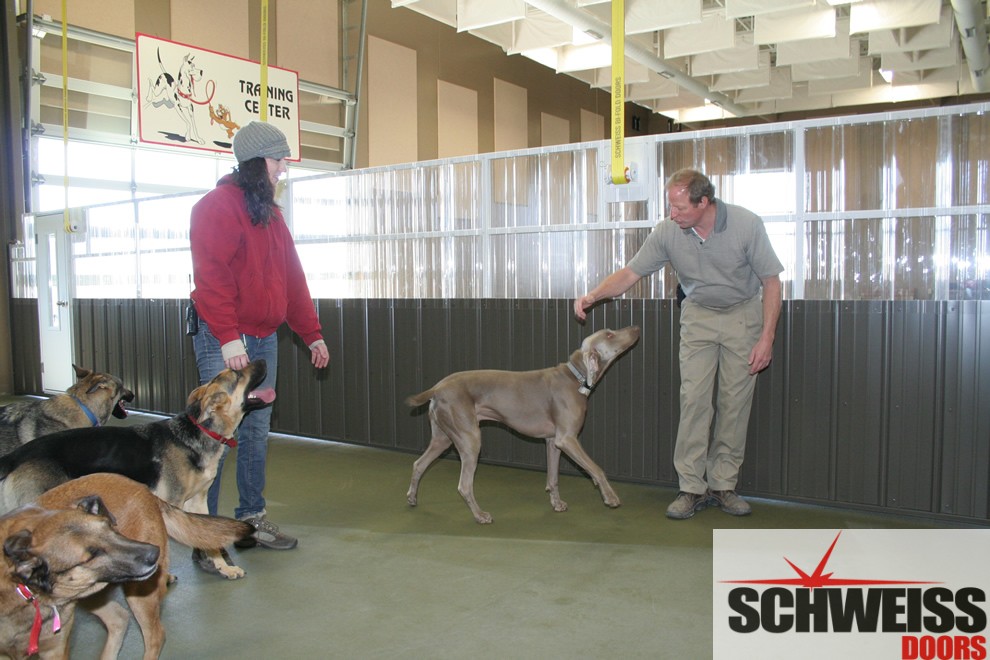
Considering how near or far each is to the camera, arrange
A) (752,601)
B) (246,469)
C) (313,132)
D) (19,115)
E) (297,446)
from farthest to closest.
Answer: (313,132) < (19,115) < (297,446) < (246,469) < (752,601)

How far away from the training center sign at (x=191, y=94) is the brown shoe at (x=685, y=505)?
5566 millimetres

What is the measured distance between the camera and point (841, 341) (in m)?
3.99

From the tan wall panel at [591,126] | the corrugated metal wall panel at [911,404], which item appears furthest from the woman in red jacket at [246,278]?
the tan wall panel at [591,126]

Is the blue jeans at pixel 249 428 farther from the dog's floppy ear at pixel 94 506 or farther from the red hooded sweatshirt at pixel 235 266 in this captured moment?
the dog's floppy ear at pixel 94 506

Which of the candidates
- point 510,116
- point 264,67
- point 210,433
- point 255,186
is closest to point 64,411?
point 210,433

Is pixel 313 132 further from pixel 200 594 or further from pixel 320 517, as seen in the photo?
pixel 200 594

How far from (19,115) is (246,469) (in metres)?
7.63

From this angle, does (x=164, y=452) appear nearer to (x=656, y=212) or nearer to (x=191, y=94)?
(x=656, y=212)

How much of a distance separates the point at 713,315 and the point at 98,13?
8577mm

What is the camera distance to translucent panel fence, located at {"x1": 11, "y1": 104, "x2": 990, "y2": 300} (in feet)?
12.5

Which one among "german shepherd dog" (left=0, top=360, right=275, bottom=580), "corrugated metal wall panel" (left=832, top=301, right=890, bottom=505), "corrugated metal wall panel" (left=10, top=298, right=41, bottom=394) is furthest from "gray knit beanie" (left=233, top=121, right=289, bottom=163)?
"corrugated metal wall panel" (left=10, top=298, right=41, bottom=394)

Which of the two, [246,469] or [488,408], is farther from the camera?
[488,408]

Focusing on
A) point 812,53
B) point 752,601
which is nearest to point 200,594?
point 752,601

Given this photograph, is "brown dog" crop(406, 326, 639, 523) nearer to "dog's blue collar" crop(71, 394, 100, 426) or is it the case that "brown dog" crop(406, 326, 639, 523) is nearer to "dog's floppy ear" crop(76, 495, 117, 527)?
"dog's blue collar" crop(71, 394, 100, 426)
